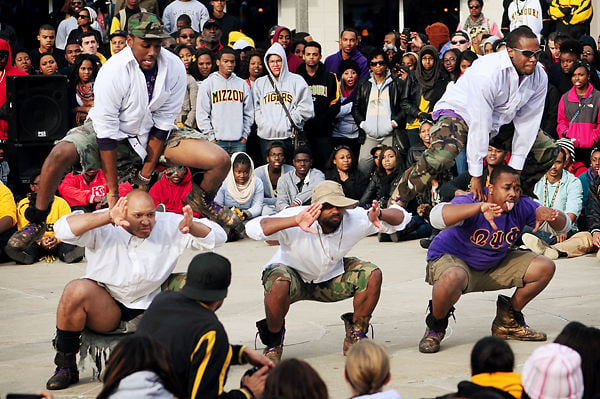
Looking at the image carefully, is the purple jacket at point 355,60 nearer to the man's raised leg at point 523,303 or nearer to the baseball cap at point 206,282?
the man's raised leg at point 523,303

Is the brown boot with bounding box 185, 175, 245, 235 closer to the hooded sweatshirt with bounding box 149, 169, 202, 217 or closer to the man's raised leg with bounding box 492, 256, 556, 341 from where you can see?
the man's raised leg with bounding box 492, 256, 556, 341

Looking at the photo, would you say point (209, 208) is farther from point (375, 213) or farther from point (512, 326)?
point (512, 326)

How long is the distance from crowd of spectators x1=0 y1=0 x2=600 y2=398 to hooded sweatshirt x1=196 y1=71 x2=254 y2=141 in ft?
0.04

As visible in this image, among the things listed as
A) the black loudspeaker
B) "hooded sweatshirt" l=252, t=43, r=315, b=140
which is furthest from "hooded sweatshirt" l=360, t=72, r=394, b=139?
the black loudspeaker

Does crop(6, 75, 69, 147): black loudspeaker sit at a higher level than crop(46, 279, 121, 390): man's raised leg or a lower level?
higher

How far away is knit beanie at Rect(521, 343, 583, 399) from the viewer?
407 cm

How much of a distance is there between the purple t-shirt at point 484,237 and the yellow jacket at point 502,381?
2761 mm

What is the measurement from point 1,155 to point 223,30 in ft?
12.8

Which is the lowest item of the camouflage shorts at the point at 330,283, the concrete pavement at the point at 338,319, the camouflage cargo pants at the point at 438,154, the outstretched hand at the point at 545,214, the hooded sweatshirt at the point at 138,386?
the concrete pavement at the point at 338,319

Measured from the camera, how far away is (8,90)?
1166 centimetres

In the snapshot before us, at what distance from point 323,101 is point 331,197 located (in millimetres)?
6065

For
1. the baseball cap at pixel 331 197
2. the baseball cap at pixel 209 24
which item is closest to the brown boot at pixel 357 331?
the baseball cap at pixel 331 197

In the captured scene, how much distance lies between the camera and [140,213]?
6.34m

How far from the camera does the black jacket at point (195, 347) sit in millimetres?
4645
